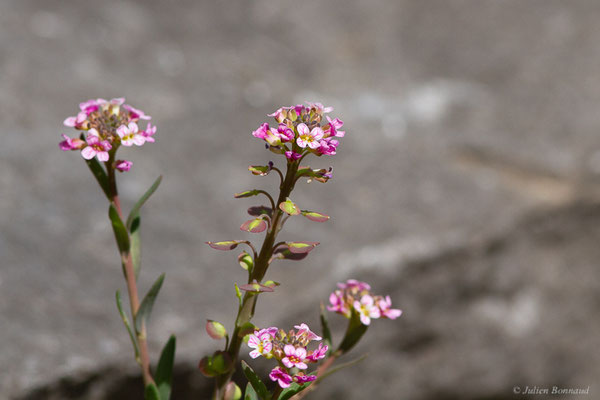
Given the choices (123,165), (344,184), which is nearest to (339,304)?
(123,165)

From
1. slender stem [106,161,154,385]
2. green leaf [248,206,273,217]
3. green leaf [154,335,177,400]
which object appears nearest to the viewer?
green leaf [248,206,273,217]

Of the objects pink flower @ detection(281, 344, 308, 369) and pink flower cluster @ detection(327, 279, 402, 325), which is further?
pink flower cluster @ detection(327, 279, 402, 325)

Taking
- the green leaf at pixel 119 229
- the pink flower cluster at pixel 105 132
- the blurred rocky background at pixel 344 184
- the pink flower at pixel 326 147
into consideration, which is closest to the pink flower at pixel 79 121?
the pink flower cluster at pixel 105 132

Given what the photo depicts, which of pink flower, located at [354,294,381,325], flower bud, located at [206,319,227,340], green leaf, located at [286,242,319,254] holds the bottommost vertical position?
flower bud, located at [206,319,227,340]

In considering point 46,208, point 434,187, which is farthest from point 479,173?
point 46,208

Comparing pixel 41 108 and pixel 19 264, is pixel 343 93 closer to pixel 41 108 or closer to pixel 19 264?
pixel 41 108

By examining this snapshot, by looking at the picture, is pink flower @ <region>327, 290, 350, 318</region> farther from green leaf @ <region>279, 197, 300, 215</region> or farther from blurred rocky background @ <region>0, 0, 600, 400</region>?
blurred rocky background @ <region>0, 0, 600, 400</region>

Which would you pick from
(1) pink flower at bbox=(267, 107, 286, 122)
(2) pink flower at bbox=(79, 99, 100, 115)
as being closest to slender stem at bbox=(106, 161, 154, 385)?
(2) pink flower at bbox=(79, 99, 100, 115)
